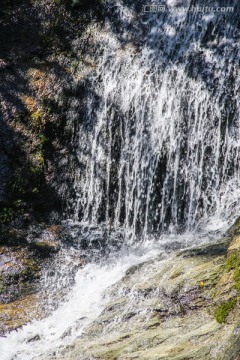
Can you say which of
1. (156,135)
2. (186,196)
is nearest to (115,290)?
(186,196)

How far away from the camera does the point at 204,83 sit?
8688mm

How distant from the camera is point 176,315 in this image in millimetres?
4531

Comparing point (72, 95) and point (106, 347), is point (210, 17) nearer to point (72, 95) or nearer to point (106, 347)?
point (72, 95)

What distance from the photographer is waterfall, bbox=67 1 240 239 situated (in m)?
8.36

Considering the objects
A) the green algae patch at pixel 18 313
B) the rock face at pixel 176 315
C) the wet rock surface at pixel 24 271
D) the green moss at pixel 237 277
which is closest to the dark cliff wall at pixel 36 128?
the wet rock surface at pixel 24 271

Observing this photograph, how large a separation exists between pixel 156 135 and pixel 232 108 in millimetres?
1381

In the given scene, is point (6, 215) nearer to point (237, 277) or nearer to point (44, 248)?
point (44, 248)

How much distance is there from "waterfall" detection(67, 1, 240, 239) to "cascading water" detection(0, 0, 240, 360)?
0.7 inches

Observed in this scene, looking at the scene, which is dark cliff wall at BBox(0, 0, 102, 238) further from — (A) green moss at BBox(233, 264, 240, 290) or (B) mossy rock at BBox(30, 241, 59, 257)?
(A) green moss at BBox(233, 264, 240, 290)

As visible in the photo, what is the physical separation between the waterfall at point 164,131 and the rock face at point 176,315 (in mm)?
Result: 2624

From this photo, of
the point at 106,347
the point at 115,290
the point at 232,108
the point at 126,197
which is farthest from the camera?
the point at 126,197

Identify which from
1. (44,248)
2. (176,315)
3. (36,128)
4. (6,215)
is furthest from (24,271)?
(176,315)

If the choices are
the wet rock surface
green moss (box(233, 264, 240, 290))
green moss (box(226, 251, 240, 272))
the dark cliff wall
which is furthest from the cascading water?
green moss (box(233, 264, 240, 290))

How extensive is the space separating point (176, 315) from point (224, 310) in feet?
2.59
